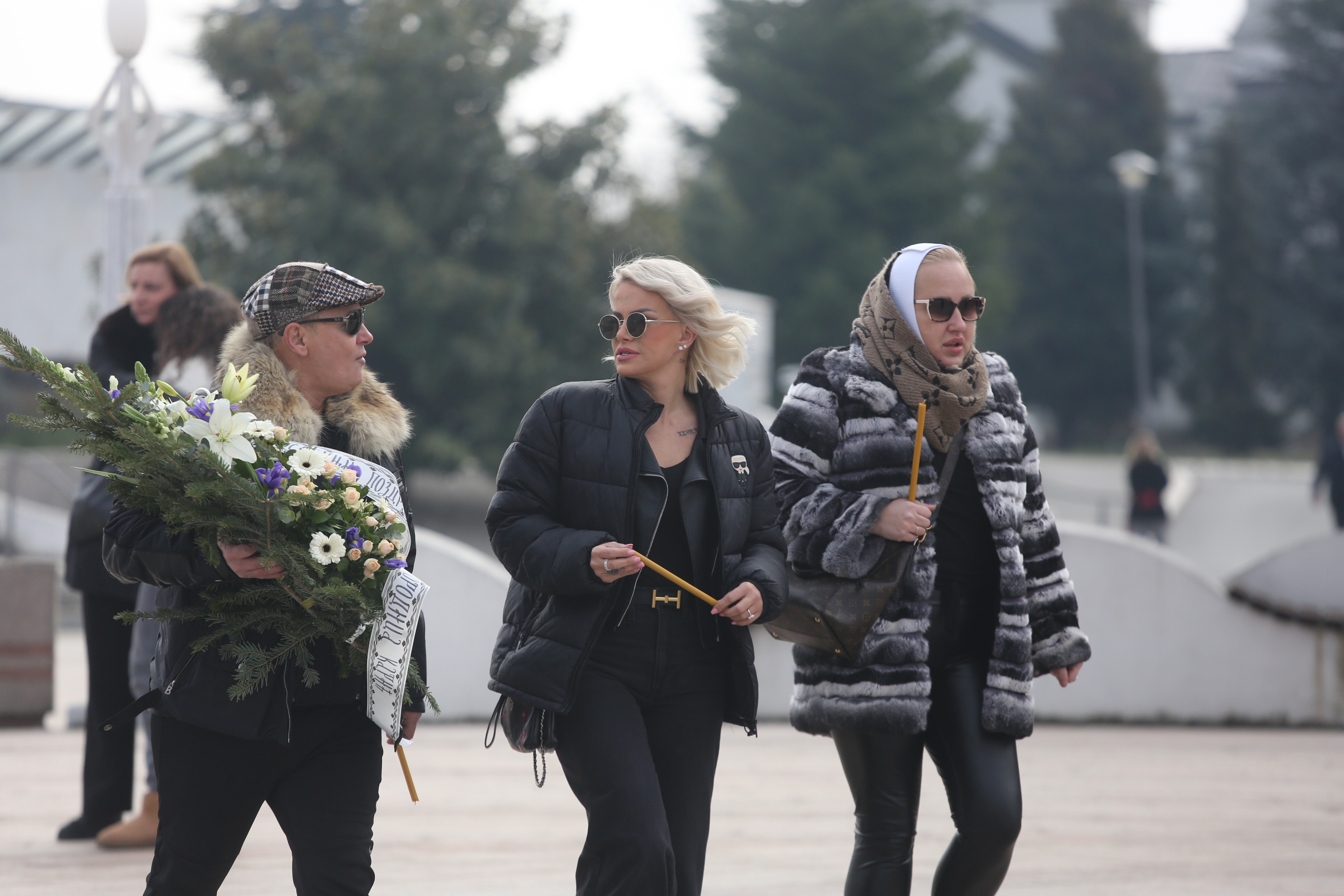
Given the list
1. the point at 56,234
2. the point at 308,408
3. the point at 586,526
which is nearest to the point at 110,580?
the point at 308,408

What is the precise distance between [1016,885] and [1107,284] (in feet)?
164

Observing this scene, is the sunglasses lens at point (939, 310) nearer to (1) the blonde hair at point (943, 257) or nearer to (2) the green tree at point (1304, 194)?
(1) the blonde hair at point (943, 257)

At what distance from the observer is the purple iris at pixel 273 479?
3.13m

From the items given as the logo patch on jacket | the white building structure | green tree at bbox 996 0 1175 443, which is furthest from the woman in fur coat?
green tree at bbox 996 0 1175 443

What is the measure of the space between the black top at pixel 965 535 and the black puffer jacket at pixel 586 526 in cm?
54

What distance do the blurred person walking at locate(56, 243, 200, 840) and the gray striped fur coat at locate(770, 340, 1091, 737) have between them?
2645mm

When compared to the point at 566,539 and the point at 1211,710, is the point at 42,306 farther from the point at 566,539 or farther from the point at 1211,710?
the point at 566,539

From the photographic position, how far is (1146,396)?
117ft

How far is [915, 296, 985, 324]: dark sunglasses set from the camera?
4039 millimetres

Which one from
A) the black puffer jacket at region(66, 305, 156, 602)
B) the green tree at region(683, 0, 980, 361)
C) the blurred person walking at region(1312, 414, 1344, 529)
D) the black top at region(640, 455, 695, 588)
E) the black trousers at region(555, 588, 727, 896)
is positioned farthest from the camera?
the green tree at region(683, 0, 980, 361)

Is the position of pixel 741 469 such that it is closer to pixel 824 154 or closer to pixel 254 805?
pixel 254 805

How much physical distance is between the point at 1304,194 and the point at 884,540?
51.8m

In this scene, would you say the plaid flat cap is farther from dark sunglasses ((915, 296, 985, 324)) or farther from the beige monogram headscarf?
dark sunglasses ((915, 296, 985, 324))

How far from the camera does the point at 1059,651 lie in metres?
4.09
